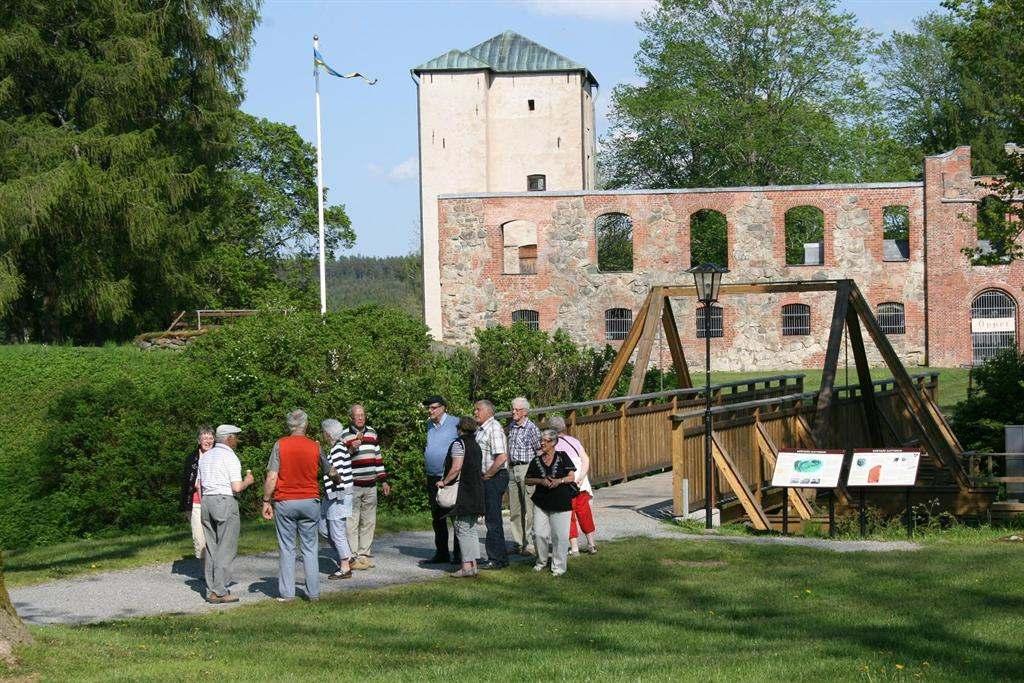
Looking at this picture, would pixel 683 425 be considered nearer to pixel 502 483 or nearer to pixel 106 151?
pixel 502 483

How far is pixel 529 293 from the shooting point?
47219mm

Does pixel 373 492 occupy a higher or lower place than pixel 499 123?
lower

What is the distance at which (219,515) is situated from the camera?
40.9 ft

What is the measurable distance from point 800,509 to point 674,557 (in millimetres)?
4217

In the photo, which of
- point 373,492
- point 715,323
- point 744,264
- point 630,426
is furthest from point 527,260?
point 373,492

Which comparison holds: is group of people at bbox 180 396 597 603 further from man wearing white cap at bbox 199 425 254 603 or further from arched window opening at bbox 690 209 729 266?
arched window opening at bbox 690 209 729 266

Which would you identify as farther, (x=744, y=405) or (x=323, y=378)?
(x=323, y=378)

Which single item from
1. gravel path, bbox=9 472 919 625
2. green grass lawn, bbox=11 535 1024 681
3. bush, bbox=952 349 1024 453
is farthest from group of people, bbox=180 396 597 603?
bush, bbox=952 349 1024 453

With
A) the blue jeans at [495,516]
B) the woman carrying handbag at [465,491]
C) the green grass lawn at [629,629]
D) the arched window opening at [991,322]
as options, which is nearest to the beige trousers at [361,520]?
the woman carrying handbag at [465,491]

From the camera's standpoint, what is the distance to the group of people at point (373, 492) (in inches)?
478

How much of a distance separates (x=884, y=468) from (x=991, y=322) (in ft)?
99.7

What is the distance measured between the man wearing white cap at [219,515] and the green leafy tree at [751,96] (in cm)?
4859

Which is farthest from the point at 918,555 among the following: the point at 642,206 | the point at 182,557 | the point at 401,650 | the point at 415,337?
the point at 642,206

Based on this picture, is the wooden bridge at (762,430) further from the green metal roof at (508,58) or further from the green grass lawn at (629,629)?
the green metal roof at (508,58)
